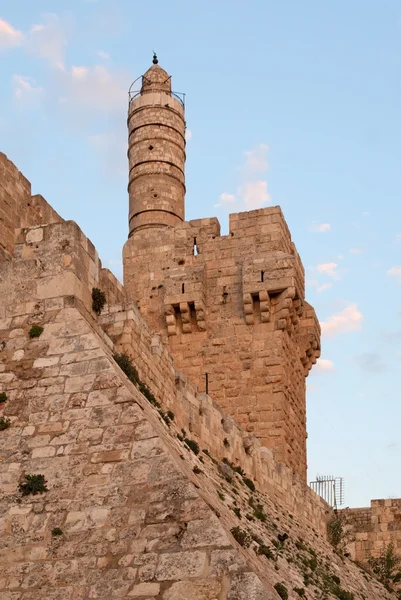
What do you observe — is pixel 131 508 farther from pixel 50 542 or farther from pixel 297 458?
pixel 297 458

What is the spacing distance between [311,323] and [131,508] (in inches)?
442

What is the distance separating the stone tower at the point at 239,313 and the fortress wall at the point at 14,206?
5.99 meters

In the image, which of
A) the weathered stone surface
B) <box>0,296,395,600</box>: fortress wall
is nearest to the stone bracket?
<box>0,296,395,600</box>: fortress wall

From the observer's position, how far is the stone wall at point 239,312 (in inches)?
663

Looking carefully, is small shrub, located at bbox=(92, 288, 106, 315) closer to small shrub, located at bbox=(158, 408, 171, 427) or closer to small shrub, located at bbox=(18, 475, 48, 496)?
small shrub, located at bbox=(158, 408, 171, 427)

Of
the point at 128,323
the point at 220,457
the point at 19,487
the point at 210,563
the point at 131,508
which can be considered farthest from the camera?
the point at 220,457

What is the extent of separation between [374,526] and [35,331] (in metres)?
11.6

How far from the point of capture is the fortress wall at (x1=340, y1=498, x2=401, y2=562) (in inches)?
742

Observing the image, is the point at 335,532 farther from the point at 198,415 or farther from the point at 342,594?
the point at 198,415

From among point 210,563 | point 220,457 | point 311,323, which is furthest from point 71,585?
point 311,323

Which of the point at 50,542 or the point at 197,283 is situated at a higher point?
the point at 197,283

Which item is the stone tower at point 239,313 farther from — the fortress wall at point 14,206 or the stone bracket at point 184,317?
the fortress wall at point 14,206

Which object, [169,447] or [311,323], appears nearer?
[169,447]

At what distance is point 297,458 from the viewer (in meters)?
17.5
